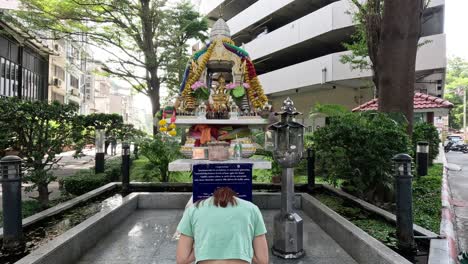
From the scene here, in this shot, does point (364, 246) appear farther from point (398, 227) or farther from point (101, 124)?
point (101, 124)

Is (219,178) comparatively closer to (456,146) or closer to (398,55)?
(398,55)

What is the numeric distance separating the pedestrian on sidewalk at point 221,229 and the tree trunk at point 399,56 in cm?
660

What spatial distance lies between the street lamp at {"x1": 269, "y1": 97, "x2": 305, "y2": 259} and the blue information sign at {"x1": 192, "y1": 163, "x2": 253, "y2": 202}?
0.66 meters

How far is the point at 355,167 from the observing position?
6.54 metres

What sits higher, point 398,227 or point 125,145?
point 125,145

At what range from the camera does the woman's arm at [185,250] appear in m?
2.57

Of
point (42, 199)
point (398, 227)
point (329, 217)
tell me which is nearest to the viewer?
point (398, 227)

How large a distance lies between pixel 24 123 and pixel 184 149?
324 centimetres

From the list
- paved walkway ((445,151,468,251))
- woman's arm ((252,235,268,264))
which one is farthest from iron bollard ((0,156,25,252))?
paved walkway ((445,151,468,251))

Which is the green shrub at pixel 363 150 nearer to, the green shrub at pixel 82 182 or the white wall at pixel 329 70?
the green shrub at pixel 82 182

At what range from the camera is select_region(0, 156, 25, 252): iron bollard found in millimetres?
4086

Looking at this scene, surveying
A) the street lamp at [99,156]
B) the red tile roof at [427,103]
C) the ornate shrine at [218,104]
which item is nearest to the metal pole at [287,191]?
the ornate shrine at [218,104]

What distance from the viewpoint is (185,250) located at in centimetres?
257

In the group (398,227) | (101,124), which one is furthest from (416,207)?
(101,124)
